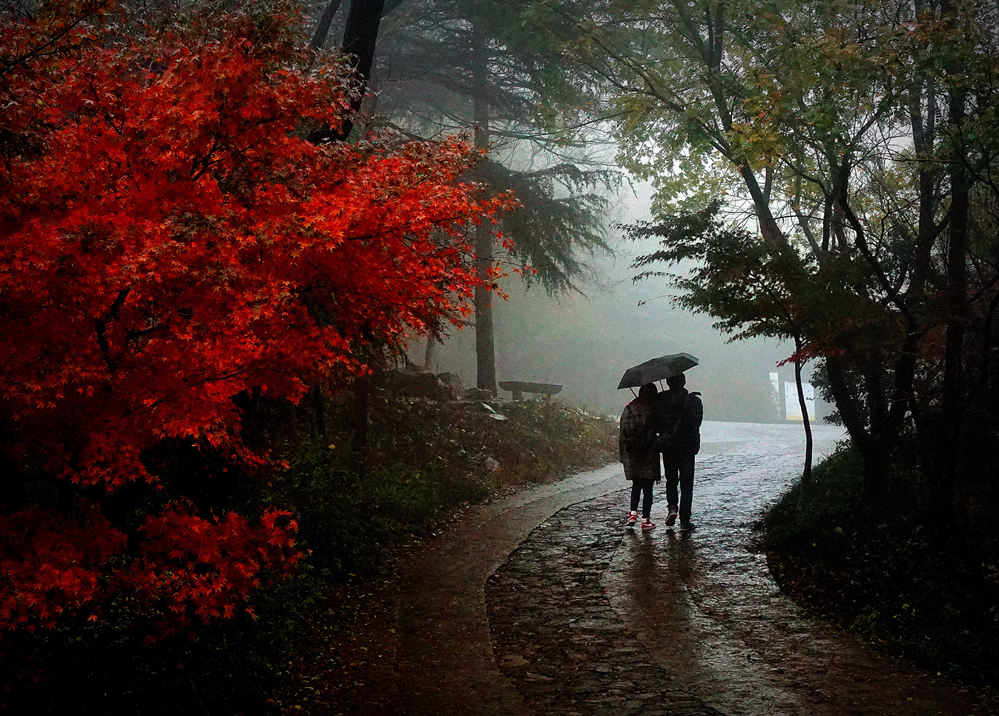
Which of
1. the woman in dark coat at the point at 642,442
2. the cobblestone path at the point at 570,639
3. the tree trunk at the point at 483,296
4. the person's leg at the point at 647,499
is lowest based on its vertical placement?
the cobblestone path at the point at 570,639

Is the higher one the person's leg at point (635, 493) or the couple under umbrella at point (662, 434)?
the couple under umbrella at point (662, 434)

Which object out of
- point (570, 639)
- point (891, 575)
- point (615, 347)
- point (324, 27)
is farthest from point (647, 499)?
point (615, 347)

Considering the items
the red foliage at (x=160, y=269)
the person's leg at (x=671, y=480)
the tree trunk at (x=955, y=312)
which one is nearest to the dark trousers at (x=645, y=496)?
the person's leg at (x=671, y=480)

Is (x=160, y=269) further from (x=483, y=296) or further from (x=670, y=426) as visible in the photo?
(x=483, y=296)

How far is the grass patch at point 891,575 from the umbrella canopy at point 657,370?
2.33m

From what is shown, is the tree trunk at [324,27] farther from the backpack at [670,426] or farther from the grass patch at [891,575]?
the grass patch at [891,575]

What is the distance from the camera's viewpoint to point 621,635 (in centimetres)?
630

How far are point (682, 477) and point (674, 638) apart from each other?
12.7ft

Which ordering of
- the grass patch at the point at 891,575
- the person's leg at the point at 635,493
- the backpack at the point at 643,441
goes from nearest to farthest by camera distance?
the grass patch at the point at 891,575 < the backpack at the point at 643,441 < the person's leg at the point at 635,493

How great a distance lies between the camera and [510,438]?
1593cm

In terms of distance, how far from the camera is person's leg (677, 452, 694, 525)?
976cm

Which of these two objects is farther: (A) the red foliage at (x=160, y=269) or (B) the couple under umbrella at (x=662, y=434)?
(B) the couple under umbrella at (x=662, y=434)

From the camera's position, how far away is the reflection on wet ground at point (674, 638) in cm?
510

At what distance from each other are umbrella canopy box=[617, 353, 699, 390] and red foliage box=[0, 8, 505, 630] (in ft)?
14.4
